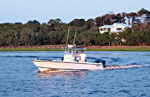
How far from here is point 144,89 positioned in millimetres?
26594

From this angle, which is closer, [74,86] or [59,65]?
[74,86]

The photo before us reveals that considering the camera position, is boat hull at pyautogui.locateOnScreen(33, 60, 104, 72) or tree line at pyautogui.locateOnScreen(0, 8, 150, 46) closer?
boat hull at pyautogui.locateOnScreen(33, 60, 104, 72)

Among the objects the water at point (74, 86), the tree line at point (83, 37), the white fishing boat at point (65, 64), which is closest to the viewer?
the water at point (74, 86)

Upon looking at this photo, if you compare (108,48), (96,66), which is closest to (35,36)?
(108,48)

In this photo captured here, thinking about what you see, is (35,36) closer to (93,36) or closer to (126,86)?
(93,36)

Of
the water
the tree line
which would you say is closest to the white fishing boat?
the water

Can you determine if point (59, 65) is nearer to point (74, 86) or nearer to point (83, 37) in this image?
point (74, 86)

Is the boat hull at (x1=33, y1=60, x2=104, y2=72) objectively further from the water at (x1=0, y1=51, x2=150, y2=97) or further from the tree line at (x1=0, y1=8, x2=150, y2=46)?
the tree line at (x1=0, y1=8, x2=150, y2=46)

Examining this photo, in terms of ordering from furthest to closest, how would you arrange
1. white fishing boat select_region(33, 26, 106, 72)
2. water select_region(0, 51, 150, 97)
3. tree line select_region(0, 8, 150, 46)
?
1. tree line select_region(0, 8, 150, 46)
2. white fishing boat select_region(33, 26, 106, 72)
3. water select_region(0, 51, 150, 97)

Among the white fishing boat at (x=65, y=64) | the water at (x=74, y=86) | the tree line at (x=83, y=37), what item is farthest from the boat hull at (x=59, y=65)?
the tree line at (x=83, y=37)

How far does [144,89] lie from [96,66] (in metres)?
13.0

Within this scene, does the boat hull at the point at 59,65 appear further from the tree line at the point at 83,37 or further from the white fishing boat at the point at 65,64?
the tree line at the point at 83,37

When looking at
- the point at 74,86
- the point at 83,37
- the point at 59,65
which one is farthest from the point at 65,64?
the point at 83,37

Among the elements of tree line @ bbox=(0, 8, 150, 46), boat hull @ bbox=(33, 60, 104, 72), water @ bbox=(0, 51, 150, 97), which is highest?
tree line @ bbox=(0, 8, 150, 46)
